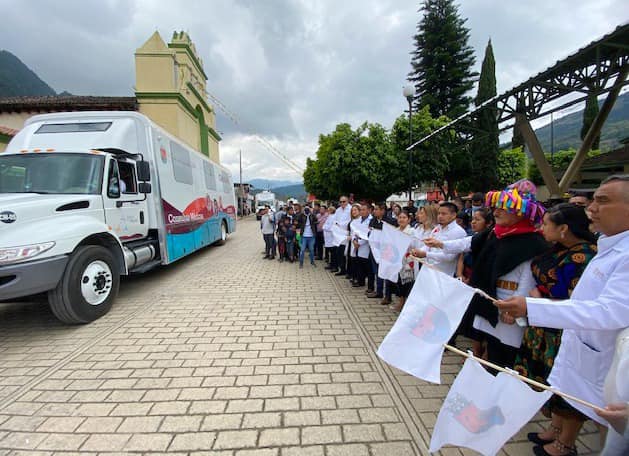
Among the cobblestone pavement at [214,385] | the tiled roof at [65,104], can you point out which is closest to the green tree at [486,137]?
the cobblestone pavement at [214,385]

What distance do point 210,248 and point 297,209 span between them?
5280 mm

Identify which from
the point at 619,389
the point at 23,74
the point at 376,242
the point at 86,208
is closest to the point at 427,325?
the point at 619,389

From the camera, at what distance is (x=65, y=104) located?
A: 59.8 ft

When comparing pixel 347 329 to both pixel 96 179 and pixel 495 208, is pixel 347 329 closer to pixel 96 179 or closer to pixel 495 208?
pixel 495 208

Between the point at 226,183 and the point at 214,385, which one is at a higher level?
the point at 226,183

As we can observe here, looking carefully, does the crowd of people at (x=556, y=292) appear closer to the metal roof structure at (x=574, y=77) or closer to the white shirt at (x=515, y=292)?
the white shirt at (x=515, y=292)

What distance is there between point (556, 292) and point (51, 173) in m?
6.86

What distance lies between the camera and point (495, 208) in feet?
8.68

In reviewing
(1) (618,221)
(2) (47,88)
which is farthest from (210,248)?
(2) (47,88)

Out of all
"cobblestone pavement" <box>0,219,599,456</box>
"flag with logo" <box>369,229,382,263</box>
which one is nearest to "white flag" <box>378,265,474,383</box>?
"cobblestone pavement" <box>0,219,599,456</box>

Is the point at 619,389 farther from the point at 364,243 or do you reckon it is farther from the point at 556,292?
the point at 364,243

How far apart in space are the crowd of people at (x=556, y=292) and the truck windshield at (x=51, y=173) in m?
5.44

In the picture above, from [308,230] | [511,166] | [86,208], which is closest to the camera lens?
[86,208]

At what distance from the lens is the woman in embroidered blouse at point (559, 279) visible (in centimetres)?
206
